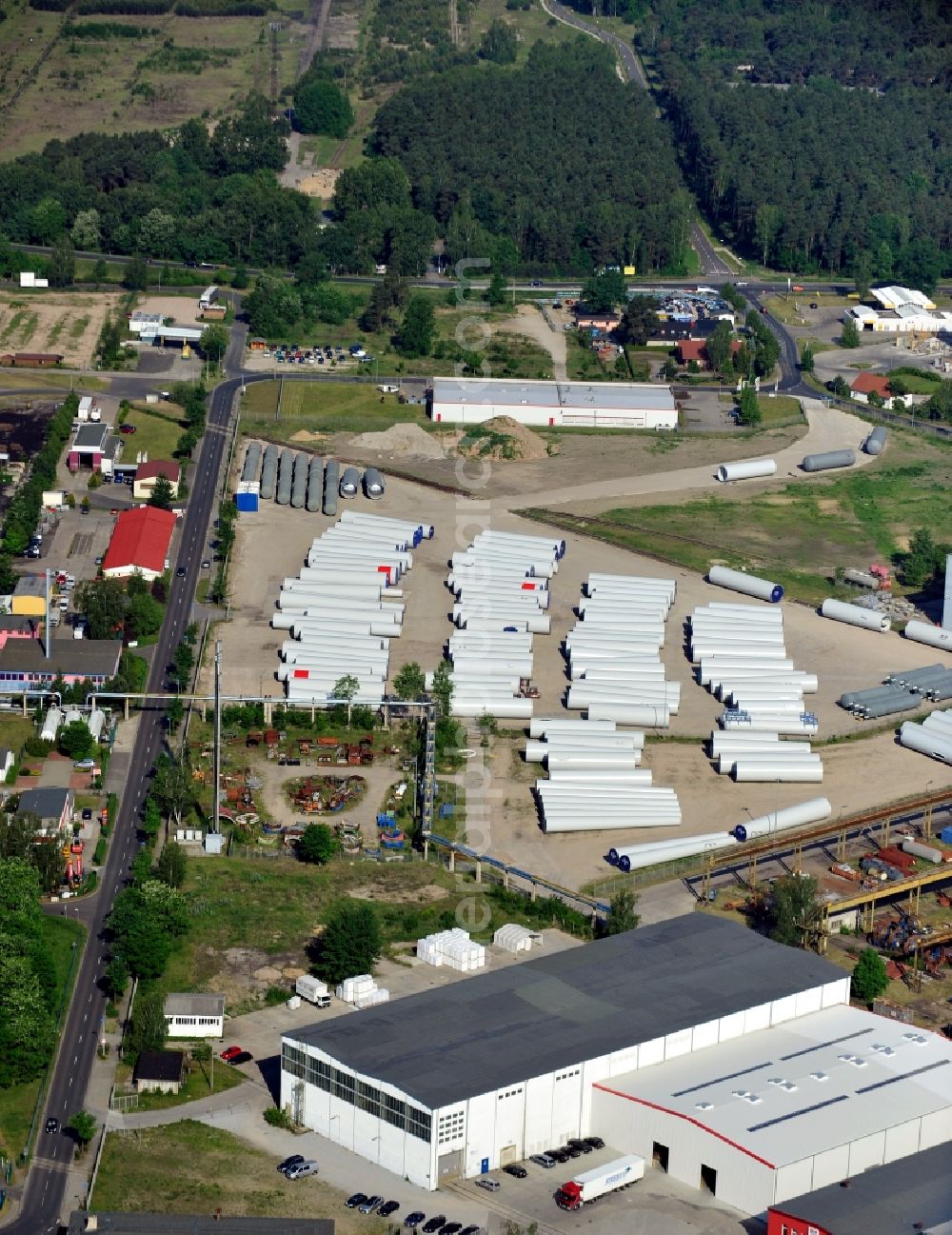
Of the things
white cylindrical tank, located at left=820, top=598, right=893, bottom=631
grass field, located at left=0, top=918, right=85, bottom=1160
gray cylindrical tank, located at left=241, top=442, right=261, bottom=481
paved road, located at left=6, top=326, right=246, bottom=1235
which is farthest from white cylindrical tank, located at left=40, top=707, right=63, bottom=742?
white cylindrical tank, located at left=820, top=598, right=893, bottom=631

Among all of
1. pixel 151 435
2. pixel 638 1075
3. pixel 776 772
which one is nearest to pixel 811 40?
pixel 151 435

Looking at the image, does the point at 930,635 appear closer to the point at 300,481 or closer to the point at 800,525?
the point at 800,525

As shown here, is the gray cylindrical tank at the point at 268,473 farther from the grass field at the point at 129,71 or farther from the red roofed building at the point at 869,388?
the grass field at the point at 129,71

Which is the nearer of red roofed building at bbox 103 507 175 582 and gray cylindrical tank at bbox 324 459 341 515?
red roofed building at bbox 103 507 175 582

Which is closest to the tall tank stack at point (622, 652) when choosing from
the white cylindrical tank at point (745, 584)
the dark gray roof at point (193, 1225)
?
the white cylindrical tank at point (745, 584)

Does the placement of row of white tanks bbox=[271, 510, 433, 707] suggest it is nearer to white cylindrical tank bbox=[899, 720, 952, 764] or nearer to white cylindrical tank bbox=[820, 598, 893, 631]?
white cylindrical tank bbox=[820, 598, 893, 631]

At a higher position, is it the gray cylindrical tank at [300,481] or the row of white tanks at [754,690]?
the row of white tanks at [754,690]

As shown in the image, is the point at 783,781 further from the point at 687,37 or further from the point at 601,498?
the point at 687,37
